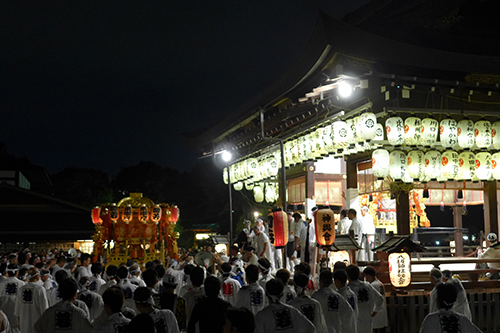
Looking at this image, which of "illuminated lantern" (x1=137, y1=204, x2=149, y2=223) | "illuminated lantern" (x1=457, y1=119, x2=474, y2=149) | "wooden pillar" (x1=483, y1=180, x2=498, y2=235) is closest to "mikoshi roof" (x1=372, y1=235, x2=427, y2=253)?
"illuminated lantern" (x1=457, y1=119, x2=474, y2=149)

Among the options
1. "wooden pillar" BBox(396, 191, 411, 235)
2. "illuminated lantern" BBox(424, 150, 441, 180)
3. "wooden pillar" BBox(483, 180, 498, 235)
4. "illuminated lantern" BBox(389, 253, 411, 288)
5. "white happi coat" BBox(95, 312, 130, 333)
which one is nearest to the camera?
"white happi coat" BBox(95, 312, 130, 333)

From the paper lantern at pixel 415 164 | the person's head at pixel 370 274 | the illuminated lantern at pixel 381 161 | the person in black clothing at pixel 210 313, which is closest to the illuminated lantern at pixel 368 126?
the illuminated lantern at pixel 381 161

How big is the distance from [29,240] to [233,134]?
15539mm

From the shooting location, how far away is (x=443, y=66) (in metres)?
15.0

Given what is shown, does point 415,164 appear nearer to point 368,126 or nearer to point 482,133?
point 368,126

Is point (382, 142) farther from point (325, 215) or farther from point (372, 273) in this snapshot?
point (372, 273)

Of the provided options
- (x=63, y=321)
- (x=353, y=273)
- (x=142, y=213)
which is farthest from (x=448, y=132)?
(x=142, y=213)

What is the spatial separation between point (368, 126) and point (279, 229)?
13.0 ft

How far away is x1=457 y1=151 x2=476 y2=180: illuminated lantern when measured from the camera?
50.3 feet

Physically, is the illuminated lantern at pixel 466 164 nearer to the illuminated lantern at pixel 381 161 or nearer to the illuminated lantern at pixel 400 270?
the illuminated lantern at pixel 381 161

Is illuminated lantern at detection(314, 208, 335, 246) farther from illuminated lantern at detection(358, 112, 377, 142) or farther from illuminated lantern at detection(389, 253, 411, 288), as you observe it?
illuminated lantern at detection(358, 112, 377, 142)

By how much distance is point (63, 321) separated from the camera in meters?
5.72

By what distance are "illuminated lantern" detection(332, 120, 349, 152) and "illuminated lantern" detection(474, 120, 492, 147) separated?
378 cm

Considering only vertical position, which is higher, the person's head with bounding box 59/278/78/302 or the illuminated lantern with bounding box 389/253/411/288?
the person's head with bounding box 59/278/78/302
